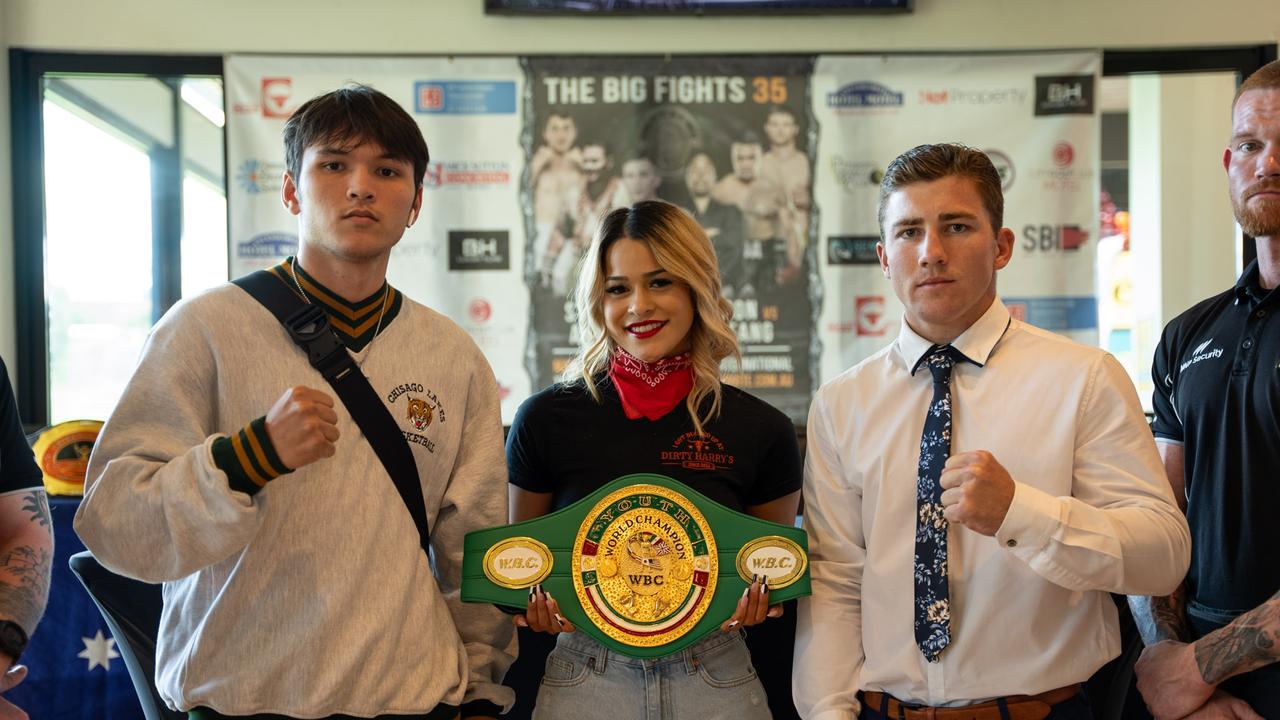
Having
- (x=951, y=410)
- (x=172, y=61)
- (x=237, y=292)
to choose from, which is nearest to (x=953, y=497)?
(x=951, y=410)

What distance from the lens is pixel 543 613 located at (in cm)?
189

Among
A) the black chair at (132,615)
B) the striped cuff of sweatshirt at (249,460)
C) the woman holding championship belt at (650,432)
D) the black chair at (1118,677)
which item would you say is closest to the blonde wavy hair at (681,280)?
the woman holding championship belt at (650,432)

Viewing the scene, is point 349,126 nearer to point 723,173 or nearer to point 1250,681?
point 1250,681

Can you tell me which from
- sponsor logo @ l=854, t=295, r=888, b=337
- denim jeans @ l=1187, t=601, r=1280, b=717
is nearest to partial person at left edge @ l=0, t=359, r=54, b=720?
denim jeans @ l=1187, t=601, r=1280, b=717

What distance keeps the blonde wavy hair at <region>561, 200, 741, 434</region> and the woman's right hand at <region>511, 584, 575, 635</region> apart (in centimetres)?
50

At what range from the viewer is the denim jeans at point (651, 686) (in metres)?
1.94

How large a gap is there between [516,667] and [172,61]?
3834 millimetres

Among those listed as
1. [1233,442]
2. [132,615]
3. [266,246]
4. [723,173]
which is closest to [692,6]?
[723,173]

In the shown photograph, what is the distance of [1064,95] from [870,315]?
54.8 inches

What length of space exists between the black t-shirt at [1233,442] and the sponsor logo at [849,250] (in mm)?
2583

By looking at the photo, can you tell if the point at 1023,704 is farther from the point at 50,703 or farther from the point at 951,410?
the point at 50,703

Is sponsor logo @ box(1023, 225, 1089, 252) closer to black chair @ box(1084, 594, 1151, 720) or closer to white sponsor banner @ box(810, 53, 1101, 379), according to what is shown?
white sponsor banner @ box(810, 53, 1101, 379)

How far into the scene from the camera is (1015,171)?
15.4 feet

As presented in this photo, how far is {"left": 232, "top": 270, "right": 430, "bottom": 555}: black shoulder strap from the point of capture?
1755 mm
